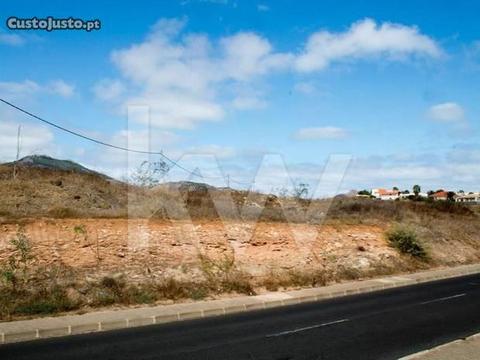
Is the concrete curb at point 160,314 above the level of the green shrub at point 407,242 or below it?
below

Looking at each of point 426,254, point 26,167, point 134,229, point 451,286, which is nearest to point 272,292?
point 134,229

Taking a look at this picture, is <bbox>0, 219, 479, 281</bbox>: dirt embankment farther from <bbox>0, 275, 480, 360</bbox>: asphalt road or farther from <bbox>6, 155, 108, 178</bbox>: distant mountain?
<bbox>6, 155, 108, 178</bbox>: distant mountain

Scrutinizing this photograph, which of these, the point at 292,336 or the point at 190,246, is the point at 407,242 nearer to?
the point at 190,246

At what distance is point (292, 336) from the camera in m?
10.4

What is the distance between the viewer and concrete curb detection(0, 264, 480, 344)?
36.7 ft

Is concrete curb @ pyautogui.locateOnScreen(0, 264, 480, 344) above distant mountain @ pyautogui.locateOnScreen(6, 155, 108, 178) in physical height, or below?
below

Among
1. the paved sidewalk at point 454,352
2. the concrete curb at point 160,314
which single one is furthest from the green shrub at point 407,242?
the paved sidewalk at point 454,352

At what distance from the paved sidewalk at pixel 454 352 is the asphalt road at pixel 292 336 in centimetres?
67

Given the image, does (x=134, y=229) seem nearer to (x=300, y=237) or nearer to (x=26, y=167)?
(x=300, y=237)

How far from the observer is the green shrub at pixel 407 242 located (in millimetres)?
26422

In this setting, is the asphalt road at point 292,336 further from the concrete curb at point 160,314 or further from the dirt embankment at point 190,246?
the dirt embankment at point 190,246

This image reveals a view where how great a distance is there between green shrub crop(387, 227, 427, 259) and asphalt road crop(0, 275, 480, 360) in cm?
1151

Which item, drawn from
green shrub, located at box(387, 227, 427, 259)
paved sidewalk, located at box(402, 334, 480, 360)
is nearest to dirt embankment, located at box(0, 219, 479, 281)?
green shrub, located at box(387, 227, 427, 259)

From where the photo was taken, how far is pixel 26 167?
91.1 ft
